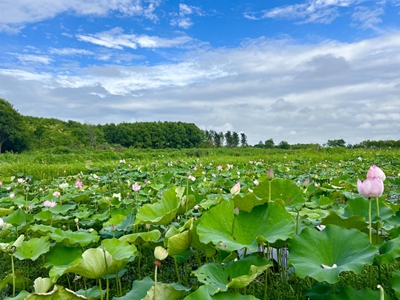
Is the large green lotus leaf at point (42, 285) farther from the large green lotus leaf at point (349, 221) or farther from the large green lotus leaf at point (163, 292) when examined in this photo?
the large green lotus leaf at point (349, 221)

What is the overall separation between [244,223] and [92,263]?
1.90 feet

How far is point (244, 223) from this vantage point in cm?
119

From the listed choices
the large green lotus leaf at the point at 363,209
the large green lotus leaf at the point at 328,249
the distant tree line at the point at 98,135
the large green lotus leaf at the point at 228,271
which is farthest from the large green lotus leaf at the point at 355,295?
the distant tree line at the point at 98,135

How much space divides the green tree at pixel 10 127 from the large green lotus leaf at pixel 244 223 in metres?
35.1

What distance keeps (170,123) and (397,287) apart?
153 feet

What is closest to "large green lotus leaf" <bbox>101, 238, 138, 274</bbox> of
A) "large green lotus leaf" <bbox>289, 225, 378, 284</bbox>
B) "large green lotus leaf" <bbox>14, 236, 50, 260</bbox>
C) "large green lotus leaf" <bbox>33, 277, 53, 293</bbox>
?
"large green lotus leaf" <bbox>33, 277, 53, 293</bbox>

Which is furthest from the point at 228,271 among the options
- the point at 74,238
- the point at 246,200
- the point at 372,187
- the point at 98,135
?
the point at 98,135

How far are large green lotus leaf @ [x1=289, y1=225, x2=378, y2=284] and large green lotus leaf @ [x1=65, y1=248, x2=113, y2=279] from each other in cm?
67

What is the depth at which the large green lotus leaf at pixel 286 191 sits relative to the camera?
5.08ft

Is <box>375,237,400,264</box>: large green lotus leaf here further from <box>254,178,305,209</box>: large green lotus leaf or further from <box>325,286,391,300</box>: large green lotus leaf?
<box>254,178,305,209</box>: large green lotus leaf

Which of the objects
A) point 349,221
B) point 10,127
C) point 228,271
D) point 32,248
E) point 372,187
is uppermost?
point 10,127

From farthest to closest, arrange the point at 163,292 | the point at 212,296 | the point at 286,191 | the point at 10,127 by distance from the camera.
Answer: the point at 10,127
the point at 286,191
the point at 163,292
the point at 212,296

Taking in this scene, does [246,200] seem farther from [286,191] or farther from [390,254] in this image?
[390,254]

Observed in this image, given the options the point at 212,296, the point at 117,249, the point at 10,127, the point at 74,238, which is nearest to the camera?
the point at 212,296
